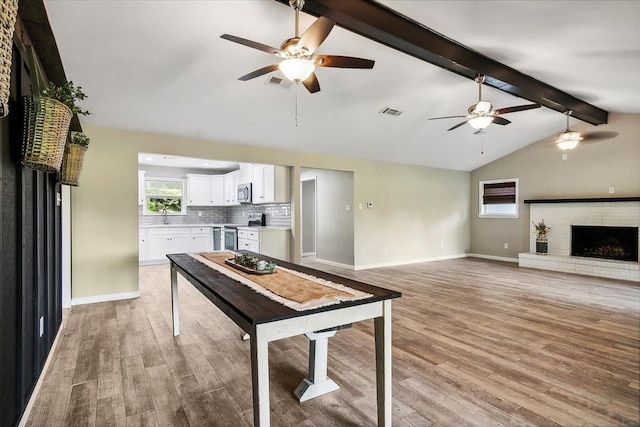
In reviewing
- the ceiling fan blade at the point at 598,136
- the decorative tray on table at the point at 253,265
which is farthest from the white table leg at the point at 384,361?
the ceiling fan blade at the point at 598,136

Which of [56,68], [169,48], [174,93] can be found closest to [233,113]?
[174,93]

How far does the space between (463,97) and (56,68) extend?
4.67 m

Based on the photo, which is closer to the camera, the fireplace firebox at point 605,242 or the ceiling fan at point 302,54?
the ceiling fan at point 302,54

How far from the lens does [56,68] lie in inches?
92.4

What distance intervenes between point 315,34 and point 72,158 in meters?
2.10

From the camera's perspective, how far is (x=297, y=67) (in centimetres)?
242

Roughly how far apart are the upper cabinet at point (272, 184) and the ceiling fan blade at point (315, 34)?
12.4 feet

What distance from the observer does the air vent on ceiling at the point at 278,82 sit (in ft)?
12.3

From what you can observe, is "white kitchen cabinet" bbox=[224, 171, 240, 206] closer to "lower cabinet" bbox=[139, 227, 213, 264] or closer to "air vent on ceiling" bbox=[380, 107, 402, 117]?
"lower cabinet" bbox=[139, 227, 213, 264]

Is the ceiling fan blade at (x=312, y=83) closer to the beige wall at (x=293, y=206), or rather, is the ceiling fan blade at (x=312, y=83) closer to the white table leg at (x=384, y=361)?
the white table leg at (x=384, y=361)

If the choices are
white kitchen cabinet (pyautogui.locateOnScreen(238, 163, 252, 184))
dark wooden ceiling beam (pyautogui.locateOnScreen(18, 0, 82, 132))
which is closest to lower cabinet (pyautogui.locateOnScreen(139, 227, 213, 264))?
white kitchen cabinet (pyautogui.locateOnScreen(238, 163, 252, 184))

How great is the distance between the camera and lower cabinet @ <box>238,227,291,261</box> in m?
5.95

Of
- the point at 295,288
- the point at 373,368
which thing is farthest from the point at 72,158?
the point at 373,368

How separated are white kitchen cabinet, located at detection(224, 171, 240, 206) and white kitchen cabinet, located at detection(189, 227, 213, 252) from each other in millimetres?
861
